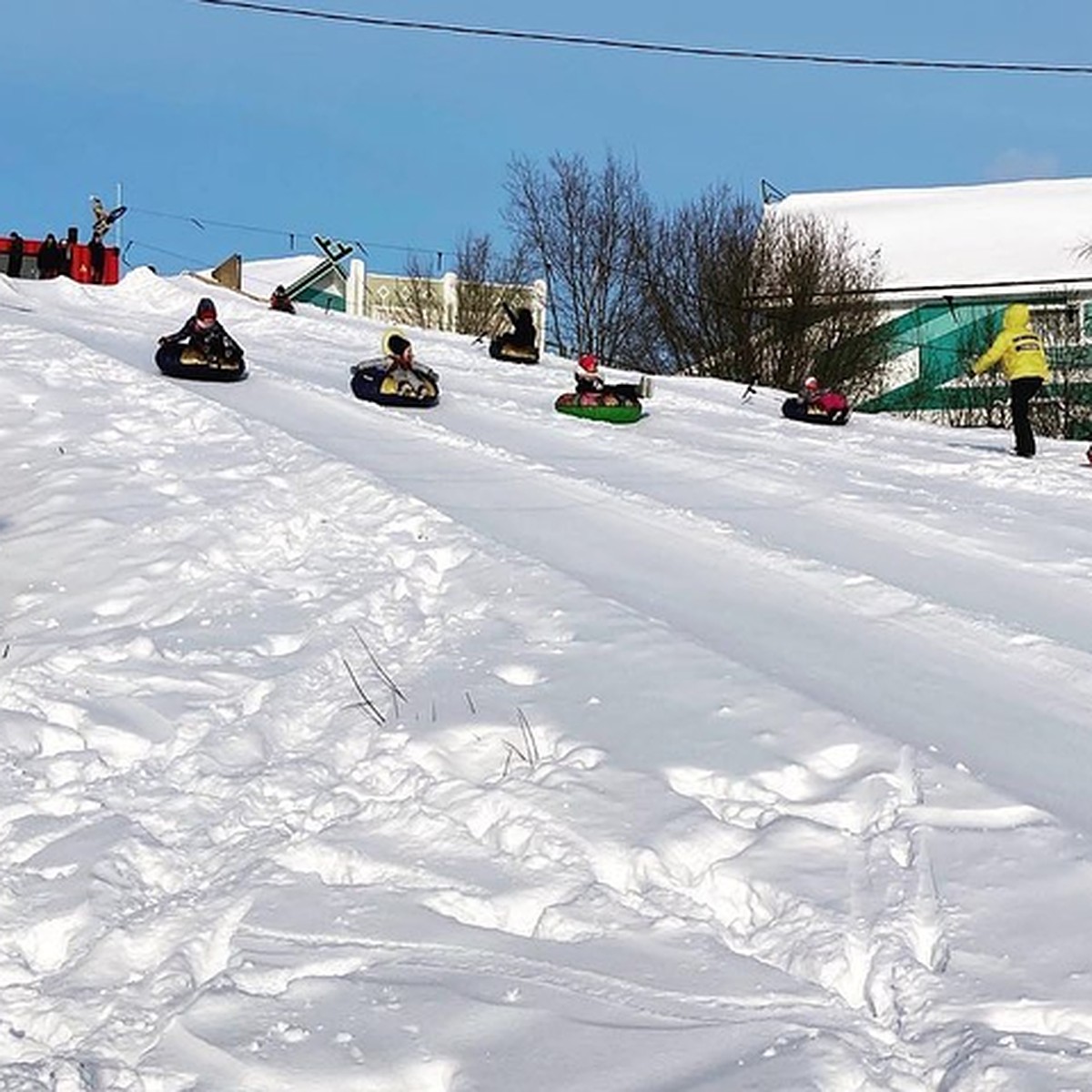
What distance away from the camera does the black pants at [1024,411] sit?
54.5ft

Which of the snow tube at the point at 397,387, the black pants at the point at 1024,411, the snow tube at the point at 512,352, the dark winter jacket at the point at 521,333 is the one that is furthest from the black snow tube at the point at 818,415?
the dark winter jacket at the point at 521,333

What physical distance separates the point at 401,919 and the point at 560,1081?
1026mm

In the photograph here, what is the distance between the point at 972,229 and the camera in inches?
1650

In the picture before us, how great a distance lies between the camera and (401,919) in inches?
182

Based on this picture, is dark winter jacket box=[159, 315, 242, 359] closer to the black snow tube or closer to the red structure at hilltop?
the black snow tube

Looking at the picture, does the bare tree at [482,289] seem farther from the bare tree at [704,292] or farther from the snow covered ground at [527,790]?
the snow covered ground at [527,790]

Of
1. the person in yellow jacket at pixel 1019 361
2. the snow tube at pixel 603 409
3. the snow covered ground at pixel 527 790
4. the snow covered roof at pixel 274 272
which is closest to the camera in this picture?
the snow covered ground at pixel 527 790

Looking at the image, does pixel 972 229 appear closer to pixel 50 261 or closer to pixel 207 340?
pixel 50 261

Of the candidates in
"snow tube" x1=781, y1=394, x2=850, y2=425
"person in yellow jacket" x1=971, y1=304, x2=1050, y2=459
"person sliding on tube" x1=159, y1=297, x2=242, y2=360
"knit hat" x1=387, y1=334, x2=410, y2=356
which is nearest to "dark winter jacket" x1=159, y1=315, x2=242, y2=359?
"person sliding on tube" x1=159, y1=297, x2=242, y2=360

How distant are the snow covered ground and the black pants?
531 cm

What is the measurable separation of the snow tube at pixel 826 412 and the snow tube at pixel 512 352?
625 cm

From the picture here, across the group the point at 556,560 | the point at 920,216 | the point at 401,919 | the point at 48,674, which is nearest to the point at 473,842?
the point at 401,919

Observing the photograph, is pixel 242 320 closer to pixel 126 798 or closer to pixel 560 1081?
pixel 126 798

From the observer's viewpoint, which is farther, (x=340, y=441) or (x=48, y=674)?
(x=340, y=441)
